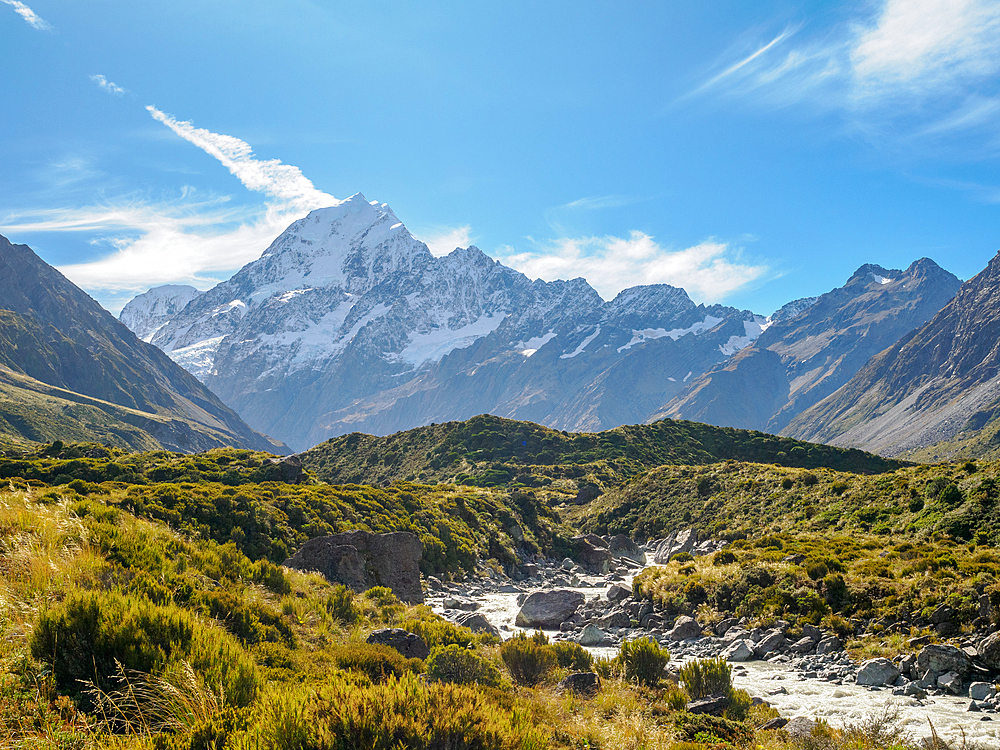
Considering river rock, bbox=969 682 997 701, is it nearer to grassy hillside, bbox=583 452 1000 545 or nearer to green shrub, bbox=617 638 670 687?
green shrub, bbox=617 638 670 687

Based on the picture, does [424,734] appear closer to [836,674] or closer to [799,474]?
[836,674]

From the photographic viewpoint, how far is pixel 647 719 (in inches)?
379

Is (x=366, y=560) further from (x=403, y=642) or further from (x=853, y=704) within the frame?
(x=853, y=704)

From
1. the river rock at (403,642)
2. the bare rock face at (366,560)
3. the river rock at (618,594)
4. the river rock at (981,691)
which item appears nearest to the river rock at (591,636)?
the river rock at (618,594)

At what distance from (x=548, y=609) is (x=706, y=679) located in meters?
12.5

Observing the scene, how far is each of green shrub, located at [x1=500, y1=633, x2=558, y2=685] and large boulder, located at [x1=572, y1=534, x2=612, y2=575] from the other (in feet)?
88.8

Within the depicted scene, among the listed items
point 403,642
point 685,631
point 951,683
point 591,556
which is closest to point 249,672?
point 403,642

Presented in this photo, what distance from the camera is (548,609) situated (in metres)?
23.5

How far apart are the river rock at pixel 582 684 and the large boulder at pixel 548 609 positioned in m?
11.3

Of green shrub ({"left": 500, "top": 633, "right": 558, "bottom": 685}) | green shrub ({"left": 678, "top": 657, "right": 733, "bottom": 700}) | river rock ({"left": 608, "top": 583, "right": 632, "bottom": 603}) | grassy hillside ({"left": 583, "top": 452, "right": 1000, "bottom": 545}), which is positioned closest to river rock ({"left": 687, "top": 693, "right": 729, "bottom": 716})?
green shrub ({"left": 678, "top": 657, "right": 733, "bottom": 700})

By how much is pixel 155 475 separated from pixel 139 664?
1539 inches

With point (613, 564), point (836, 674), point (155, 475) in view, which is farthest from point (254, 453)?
point (836, 674)

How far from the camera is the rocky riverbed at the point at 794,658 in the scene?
11.1 meters

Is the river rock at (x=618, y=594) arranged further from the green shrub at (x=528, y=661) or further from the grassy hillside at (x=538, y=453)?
the grassy hillside at (x=538, y=453)
